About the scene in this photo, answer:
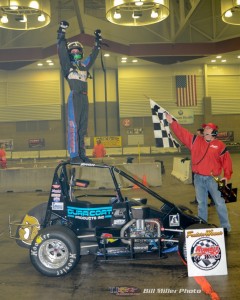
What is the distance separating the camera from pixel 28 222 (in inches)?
204

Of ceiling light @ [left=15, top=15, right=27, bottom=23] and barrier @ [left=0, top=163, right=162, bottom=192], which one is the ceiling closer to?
ceiling light @ [left=15, top=15, right=27, bottom=23]

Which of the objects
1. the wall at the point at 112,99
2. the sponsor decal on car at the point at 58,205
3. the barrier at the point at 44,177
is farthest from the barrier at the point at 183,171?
the wall at the point at 112,99

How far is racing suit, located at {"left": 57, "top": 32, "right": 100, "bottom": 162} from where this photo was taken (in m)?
5.27

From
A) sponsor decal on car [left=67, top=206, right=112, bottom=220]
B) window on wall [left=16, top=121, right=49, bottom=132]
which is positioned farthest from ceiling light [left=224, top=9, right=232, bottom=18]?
window on wall [left=16, top=121, right=49, bottom=132]

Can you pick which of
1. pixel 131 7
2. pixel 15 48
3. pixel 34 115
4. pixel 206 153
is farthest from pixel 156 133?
pixel 34 115

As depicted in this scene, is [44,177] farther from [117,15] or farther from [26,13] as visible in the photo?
[117,15]

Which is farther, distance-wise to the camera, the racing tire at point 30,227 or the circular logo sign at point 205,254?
the racing tire at point 30,227

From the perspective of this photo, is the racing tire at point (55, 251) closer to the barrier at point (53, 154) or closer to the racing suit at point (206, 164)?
the racing suit at point (206, 164)

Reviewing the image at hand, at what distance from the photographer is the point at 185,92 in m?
28.1

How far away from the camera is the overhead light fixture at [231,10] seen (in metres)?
12.4

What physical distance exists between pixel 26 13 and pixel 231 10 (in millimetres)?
7020

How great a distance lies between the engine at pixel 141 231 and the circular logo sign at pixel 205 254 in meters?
0.51

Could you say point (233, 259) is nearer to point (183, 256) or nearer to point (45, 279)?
point (183, 256)

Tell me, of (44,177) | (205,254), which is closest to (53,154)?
(44,177)
